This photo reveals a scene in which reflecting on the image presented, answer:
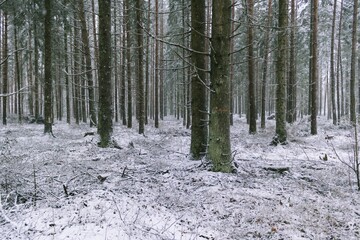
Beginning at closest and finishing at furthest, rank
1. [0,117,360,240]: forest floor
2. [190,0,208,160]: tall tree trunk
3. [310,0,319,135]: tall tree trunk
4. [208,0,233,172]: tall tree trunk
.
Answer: [0,117,360,240]: forest floor → [208,0,233,172]: tall tree trunk → [190,0,208,160]: tall tree trunk → [310,0,319,135]: tall tree trunk

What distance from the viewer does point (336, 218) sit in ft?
13.8

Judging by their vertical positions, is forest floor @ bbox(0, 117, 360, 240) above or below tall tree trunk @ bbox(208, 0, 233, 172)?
below

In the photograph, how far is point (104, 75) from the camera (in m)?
9.88

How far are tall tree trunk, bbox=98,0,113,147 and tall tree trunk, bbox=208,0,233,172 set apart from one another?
498 cm

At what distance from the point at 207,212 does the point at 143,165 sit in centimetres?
336

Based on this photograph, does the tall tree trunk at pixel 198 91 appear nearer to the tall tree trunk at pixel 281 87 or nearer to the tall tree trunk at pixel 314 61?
the tall tree trunk at pixel 281 87

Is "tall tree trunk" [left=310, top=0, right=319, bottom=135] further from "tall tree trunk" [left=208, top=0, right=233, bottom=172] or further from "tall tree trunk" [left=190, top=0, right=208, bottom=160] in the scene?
"tall tree trunk" [left=208, top=0, right=233, bottom=172]

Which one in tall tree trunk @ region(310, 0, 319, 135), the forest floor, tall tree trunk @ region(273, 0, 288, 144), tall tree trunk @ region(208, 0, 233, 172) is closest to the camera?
the forest floor

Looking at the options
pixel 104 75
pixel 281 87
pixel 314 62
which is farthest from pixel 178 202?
pixel 314 62

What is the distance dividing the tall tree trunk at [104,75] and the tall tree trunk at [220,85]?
16.3ft

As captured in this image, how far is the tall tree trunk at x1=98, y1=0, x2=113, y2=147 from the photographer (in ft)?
32.0

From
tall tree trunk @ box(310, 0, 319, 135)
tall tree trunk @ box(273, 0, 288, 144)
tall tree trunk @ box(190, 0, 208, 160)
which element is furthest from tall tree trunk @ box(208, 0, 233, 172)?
tall tree trunk @ box(310, 0, 319, 135)

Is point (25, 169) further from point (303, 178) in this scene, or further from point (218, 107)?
point (303, 178)

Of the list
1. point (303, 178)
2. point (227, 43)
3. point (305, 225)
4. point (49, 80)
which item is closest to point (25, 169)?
point (227, 43)
